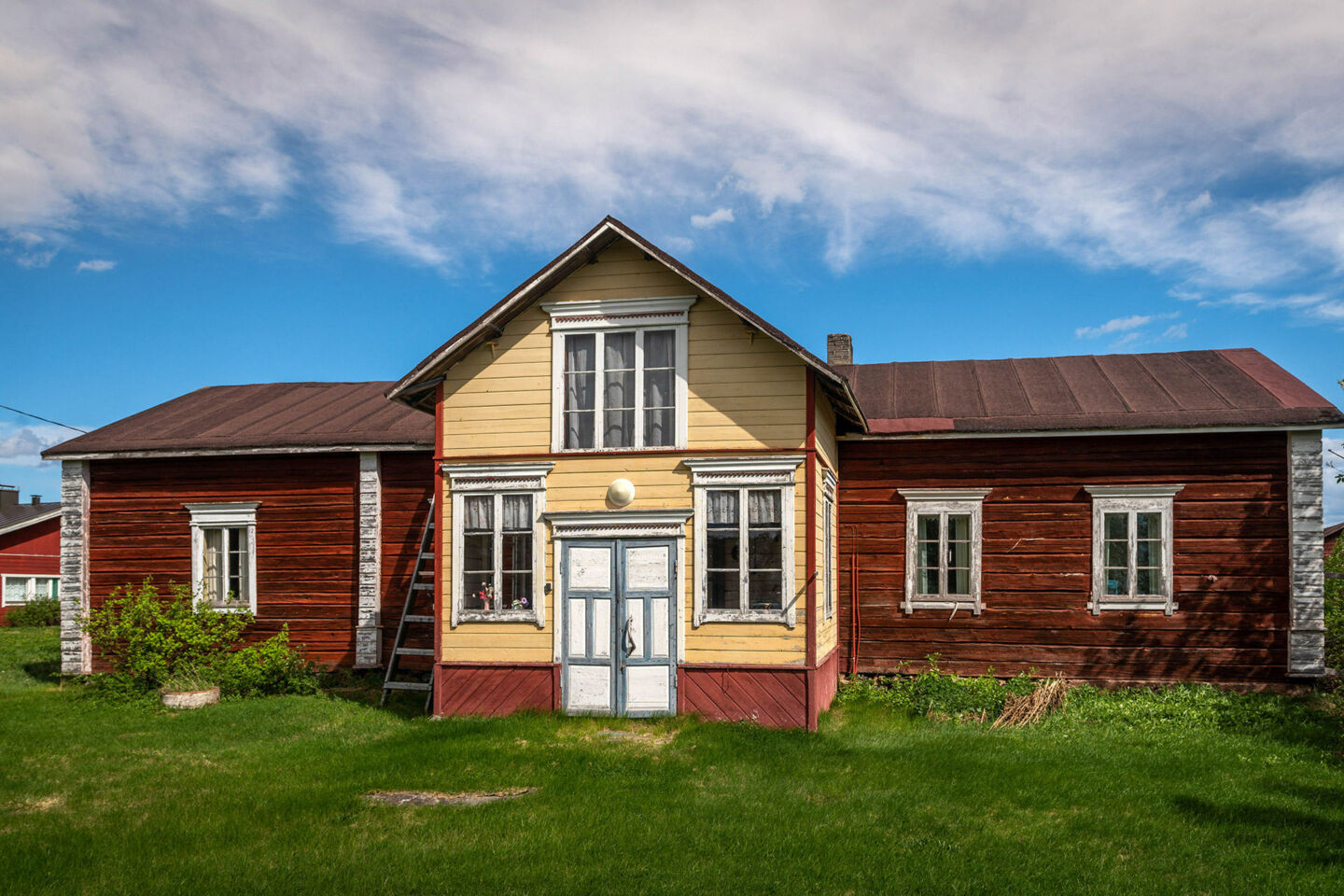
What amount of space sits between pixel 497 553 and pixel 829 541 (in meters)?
4.78

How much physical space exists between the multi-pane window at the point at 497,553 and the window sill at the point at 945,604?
593cm

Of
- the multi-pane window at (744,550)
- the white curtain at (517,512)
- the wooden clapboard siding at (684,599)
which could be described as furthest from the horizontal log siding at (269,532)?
the multi-pane window at (744,550)

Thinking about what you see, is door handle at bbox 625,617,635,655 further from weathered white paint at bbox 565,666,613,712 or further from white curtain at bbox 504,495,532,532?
white curtain at bbox 504,495,532,532

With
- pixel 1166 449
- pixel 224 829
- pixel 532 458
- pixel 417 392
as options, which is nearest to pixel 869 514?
pixel 1166 449

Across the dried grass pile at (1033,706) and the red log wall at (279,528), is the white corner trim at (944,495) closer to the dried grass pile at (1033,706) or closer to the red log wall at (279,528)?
the dried grass pile at (1033,706)

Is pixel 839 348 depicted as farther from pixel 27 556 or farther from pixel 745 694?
pixel 27 556

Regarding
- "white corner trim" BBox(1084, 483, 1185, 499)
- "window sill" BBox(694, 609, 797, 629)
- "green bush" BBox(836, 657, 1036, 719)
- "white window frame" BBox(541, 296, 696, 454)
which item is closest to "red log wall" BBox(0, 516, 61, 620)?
"white window frame" BBox(541, 296, 696, 454)

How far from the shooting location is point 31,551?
113 ft

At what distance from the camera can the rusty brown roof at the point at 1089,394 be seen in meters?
14.6

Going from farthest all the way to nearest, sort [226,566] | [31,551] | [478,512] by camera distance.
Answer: [31,551] → [226,566] → [478,512]

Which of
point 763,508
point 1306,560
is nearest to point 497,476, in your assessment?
point 763,508

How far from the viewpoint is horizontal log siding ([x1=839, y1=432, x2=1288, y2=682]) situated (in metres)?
14.5

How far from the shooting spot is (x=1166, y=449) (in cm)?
1481

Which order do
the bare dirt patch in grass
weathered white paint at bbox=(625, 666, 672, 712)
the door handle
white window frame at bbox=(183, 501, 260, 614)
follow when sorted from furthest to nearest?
white window frame at bbox=(183, 501, 260, 614) < the door handle < weathered white paint at bbox=(625, 666, 672, 712) < the bare dirt patch in grass
